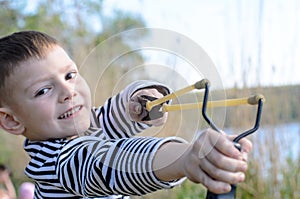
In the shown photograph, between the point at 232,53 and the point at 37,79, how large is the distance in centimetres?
197

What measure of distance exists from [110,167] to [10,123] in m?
0.38

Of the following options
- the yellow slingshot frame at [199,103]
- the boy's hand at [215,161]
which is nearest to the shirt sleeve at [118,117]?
the yellow slingshot frame at [199,103]

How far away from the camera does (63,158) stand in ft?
3.22

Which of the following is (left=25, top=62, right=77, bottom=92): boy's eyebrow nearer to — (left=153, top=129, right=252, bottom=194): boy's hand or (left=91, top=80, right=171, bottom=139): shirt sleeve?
(left=91, top=80, right=171, bottom=139): shirt sleeve

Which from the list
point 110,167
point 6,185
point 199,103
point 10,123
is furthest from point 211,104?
point 6,185

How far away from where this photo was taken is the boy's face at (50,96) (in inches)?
41.5

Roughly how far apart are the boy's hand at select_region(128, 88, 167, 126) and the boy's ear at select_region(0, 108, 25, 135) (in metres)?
0.27

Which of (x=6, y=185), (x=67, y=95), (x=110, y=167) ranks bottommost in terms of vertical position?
(x=6, y=185)

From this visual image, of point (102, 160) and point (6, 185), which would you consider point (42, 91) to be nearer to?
point (102, 160)

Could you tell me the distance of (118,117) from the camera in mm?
1188

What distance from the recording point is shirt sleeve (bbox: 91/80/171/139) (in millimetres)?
1039

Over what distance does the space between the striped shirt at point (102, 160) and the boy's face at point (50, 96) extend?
24 mm

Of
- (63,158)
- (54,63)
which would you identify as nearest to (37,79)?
(54,63)

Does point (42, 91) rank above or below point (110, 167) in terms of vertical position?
above
